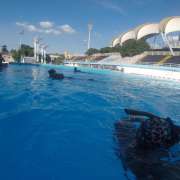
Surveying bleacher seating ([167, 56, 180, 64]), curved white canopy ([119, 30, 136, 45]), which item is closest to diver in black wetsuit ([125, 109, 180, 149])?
bleacher seating ([167, 56, 180, 64])

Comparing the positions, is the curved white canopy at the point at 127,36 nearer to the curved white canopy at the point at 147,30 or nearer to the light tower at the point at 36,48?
the curved white canopy at the point at 147,30

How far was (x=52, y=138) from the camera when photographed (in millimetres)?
5652

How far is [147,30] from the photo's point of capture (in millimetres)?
66625

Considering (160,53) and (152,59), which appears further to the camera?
(160,53)

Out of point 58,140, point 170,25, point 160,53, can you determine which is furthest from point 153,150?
point 170,25

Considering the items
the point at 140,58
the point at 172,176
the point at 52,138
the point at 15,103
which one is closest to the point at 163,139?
the point at 172,176

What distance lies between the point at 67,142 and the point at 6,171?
5.97ft

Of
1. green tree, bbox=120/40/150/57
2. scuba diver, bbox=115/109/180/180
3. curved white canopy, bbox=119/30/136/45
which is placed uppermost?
curved white canopy, bbox=119/30/136/45

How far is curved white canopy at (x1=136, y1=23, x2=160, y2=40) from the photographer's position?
64.6 metres

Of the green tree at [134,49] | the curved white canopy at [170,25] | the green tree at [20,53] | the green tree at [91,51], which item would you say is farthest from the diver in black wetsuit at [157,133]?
the green tree at [91,51]

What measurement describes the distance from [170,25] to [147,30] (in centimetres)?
1318

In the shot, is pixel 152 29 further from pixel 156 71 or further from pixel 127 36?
pixel 156 71

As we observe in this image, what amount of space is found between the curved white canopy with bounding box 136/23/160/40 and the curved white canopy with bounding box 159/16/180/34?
30.3ft

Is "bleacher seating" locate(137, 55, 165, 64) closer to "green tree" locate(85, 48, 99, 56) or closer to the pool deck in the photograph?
the pool deck
